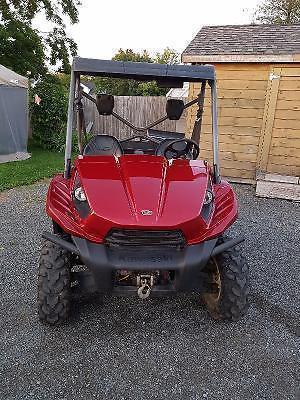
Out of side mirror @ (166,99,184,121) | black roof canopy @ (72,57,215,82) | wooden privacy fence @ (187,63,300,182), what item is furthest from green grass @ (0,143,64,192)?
black roof canopy @ (72,57,215,82)

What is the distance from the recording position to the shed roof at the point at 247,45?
6.98 metres

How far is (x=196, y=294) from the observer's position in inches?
124

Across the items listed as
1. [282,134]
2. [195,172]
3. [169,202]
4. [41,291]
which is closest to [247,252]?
[195,172]

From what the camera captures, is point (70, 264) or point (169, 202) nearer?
point (169, 202)

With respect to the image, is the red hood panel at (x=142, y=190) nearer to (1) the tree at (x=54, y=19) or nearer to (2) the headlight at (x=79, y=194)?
(2) the headlight at (x=79, y=194)

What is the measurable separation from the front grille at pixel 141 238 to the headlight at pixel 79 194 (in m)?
0.31

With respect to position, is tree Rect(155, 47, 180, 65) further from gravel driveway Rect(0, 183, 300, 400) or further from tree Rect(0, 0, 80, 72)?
gravel driveway Rect(0, 183, 300, 400)

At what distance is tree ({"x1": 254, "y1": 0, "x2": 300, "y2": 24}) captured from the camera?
59.9ft

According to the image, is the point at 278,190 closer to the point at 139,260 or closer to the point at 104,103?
the point at 104,103

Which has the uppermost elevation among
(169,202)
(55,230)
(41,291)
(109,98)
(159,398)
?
(109,98)

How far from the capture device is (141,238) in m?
2.31

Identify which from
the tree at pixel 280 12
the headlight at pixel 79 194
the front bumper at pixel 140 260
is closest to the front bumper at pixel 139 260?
the front bumper at pixel 140 260

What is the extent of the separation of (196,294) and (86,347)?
41.3 inches

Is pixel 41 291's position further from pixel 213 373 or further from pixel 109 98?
pixel 109 98
